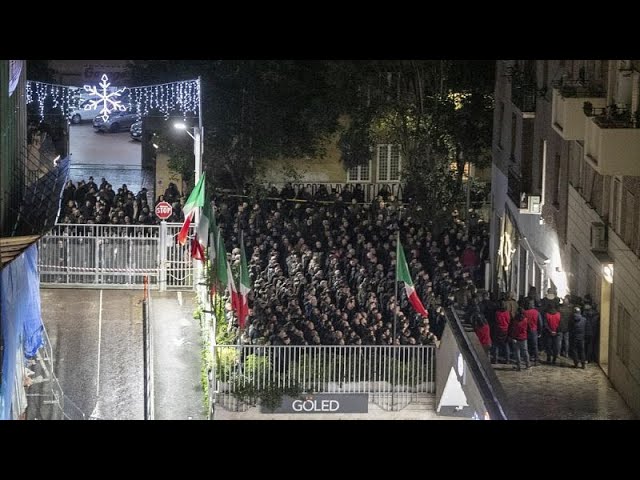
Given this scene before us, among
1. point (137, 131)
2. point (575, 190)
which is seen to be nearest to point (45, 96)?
point (575, 190)

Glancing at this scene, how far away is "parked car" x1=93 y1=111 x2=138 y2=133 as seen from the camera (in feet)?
166

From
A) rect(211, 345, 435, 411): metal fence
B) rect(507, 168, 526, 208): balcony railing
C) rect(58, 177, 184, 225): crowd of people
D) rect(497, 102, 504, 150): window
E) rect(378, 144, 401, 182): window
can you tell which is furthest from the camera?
rect(378, 144, 401, 182): window

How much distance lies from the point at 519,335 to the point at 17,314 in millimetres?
6445

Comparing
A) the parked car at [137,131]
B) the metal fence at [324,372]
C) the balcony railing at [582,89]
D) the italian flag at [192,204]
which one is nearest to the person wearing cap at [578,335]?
the balcony railing at [582,89]

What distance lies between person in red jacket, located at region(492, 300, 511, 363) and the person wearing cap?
2.72 ft

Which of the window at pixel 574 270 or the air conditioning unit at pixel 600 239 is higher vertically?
the air conditioning unit at pixel 600 239

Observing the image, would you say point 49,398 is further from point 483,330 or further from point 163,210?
point 483,330

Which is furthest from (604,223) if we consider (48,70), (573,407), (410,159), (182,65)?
(48,70)

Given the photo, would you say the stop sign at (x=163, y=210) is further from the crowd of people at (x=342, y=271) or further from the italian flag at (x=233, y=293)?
the italian flag at (x=233, y=293)

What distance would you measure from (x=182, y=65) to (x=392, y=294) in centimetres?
1366

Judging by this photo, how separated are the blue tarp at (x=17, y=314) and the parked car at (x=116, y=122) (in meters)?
23.9

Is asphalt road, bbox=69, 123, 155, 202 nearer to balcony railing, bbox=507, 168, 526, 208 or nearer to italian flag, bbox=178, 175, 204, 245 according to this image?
balcony railing, bbox=507, 168, 526, 208

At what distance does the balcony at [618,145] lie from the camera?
963 inches

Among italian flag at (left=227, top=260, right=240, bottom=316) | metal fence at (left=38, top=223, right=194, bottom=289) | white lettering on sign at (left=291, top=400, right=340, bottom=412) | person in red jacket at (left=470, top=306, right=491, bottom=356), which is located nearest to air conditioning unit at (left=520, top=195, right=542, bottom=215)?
white lettering on sign at (left=291, top=400, right=340, bottom=412)
